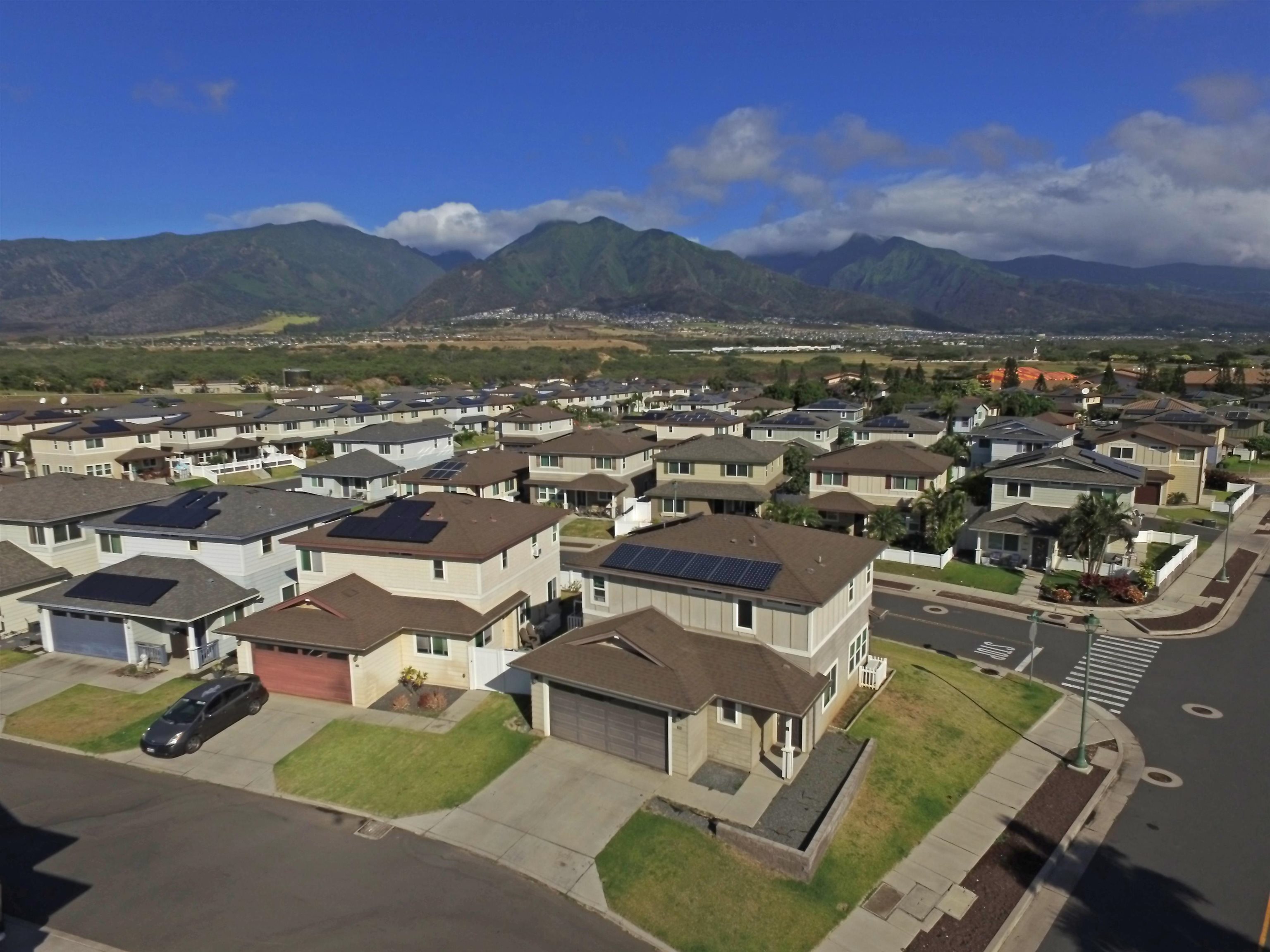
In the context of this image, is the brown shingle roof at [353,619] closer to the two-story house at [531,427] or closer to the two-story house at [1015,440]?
the two-story house at [1015,440]

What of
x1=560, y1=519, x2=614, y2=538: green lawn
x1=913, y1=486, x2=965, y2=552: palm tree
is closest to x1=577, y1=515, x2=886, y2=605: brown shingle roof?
x1=913, y1=486, x2=965, y2=552: palm tree

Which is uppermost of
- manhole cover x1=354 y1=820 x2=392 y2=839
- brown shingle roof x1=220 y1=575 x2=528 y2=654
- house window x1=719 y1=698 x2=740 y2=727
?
brown shingle roof x1=220 y1=575 x2=528 y2=654

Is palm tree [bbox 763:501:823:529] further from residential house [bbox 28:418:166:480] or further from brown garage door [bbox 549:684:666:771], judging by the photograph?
residential house [bbox 28:418:166:480]

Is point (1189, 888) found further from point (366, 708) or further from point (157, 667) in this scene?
point (157, 667)

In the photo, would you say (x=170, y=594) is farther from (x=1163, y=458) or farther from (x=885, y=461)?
(x=1163, y=458)

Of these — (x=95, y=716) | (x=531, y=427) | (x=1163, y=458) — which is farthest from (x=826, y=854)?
(x=531, y=427)

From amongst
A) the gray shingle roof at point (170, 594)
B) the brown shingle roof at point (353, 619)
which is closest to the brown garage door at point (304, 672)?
the brown shingle roof at point (353, 619)
